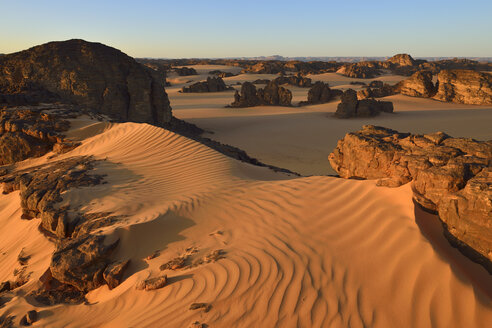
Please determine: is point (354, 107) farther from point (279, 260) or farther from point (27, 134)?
point (279, 260)

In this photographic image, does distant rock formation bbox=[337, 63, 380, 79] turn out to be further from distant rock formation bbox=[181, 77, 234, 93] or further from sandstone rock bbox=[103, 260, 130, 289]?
sandstone rock bbox=[103, 260, 130, 289]

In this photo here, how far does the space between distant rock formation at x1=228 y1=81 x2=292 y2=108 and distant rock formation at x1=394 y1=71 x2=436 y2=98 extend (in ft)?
34.7

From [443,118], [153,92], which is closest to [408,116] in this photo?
[443,118]

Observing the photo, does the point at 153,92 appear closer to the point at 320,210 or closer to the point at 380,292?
the point at 320,210

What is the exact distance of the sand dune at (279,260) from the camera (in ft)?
9.80

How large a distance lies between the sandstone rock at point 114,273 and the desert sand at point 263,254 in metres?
0.09

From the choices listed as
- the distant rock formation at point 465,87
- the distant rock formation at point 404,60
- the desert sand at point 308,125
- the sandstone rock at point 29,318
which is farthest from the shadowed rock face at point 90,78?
the distant rock formation at point 404,60

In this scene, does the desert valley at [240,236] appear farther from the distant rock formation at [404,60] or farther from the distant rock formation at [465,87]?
the distant rock formation at [404,60]

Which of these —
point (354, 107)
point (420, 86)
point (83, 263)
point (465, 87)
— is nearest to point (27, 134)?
point (83, 263)

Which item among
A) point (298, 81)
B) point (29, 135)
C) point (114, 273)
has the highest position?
point (298, 81)

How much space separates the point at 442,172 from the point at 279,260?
7.59 feet

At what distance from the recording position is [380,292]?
3.14 metres

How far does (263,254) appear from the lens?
12.3ft

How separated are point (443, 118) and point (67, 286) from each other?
21.3 meters
